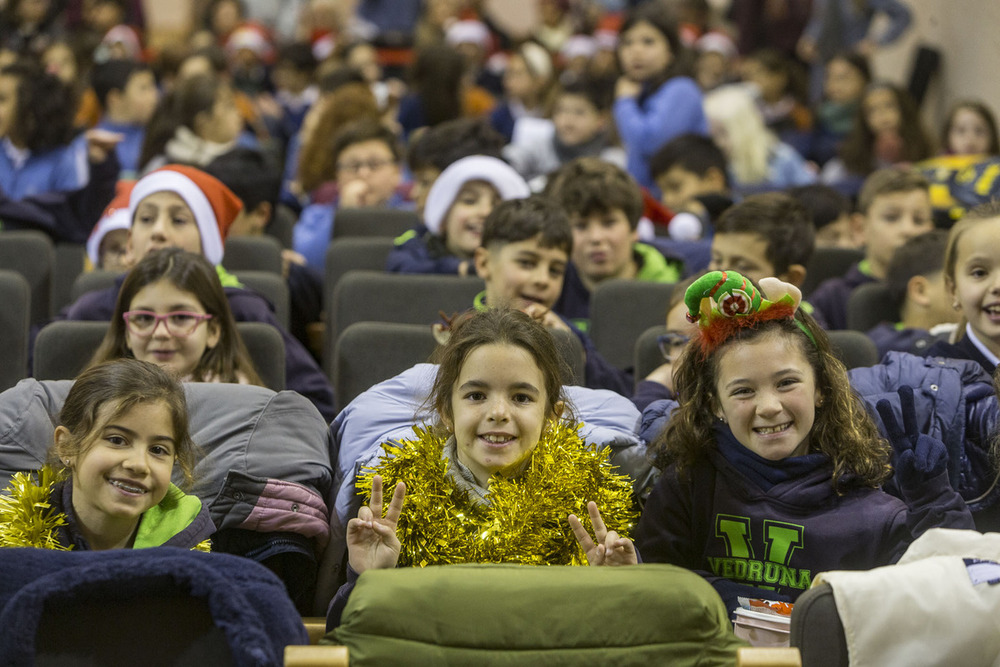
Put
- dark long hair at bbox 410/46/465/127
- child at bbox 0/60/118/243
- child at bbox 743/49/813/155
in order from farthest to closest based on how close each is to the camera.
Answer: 1. child at bbox 743/49/813/155
2. dark long hair at bbox 410/46/465/127
3. child at bbox 0/60/118/243

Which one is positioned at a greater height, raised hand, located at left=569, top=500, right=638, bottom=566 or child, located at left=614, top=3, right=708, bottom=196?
child, located at left=614, top=3, right=708, bottom=196

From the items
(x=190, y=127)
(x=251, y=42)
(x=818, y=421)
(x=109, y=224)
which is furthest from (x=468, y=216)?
(x=251, y=42)

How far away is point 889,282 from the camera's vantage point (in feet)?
12.4

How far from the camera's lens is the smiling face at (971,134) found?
5.72 m

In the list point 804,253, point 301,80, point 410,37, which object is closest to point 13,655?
point 804,253

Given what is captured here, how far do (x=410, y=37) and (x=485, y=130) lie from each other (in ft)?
13.3

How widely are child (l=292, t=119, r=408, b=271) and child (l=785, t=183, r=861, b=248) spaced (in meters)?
1.68

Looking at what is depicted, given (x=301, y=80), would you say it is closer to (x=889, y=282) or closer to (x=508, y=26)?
(x=508, y=26)

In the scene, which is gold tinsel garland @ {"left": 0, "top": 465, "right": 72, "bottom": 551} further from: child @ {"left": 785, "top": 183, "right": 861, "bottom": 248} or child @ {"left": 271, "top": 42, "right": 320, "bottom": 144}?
child @ {"left": 271, "top": 42, "right": 320, "bottom": 144}

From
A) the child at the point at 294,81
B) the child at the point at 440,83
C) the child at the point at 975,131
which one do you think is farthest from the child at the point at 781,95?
the child at the point at 294,81

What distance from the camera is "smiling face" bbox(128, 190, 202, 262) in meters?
3.58

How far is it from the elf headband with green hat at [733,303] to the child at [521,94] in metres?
4.73

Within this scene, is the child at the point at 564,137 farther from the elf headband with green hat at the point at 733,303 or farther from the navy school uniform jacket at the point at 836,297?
the elf headband with green hat at the point at 733,303

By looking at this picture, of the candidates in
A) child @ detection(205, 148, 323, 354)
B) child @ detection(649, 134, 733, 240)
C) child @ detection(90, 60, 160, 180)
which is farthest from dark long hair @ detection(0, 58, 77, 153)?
child @ detection(649, 134, 733, 240)
